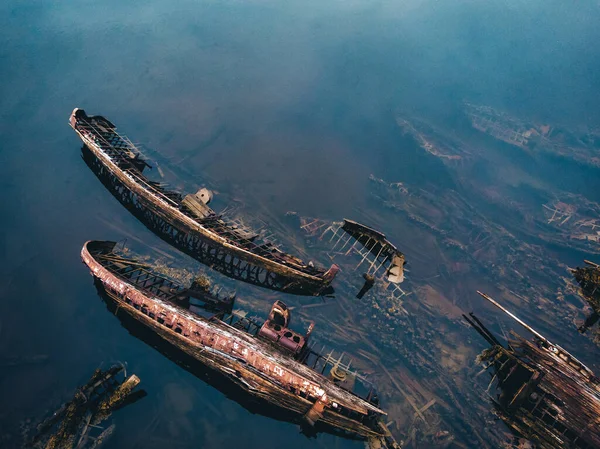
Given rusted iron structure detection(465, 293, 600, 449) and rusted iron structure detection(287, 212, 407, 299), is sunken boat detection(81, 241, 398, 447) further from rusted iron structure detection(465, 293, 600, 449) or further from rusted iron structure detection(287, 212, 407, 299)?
rusted iron structure detection(465, 293, 600, 449)

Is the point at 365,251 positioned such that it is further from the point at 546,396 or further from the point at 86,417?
the point at 86,417

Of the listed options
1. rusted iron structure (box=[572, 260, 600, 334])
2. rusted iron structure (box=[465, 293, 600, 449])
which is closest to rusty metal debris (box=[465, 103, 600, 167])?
rusted iron structure (box=[572, 260, 600, 334])

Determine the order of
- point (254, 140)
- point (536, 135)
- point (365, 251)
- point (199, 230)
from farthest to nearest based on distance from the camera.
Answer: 1. point (536, 135)
2. point (254, 140)
3. point (365, 251)
4. point (199, 230)

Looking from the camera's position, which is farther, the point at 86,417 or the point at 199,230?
the point at 199,230

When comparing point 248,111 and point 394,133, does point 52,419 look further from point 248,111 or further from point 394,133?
point 394,133

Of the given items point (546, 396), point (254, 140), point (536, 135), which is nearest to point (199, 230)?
point (254, 140)

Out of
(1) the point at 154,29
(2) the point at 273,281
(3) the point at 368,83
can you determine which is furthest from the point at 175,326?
(1) the point at 154,29
